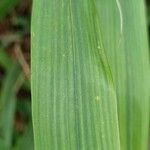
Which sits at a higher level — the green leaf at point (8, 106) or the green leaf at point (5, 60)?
the green leaf at point (5, 60)

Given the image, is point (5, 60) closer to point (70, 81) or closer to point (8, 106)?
point (8, 106)

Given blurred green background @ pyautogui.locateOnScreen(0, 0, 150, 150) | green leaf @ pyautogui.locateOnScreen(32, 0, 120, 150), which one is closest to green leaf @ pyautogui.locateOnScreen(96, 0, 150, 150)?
green leaf @ pyautogui.locateOnScreen(32, 0, 120, 150)

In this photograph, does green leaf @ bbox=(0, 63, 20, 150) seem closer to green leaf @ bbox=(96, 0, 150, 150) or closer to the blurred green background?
the blurred green background

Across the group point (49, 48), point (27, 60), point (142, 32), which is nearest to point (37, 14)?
point (49, 48)

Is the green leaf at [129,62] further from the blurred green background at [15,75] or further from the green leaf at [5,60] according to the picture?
the green leaf at [5,60]

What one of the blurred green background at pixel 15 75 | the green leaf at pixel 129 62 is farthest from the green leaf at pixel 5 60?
the green leaf at pixel 129 62

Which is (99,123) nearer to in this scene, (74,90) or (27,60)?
(74,90)
